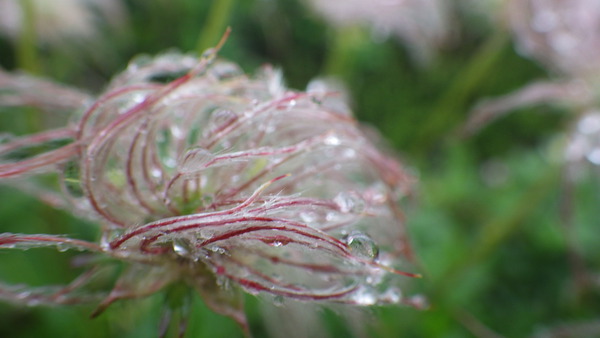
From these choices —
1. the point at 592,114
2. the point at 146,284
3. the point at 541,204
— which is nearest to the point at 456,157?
the point at 541,204

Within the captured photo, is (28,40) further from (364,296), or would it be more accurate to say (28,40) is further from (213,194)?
(364,296)

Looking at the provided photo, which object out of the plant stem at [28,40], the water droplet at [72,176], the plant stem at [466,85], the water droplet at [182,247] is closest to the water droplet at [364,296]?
the water droplet at [182,247]

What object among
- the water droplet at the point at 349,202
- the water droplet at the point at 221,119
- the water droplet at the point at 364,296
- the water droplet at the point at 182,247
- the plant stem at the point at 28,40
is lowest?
the water droplet at the point at 182,247

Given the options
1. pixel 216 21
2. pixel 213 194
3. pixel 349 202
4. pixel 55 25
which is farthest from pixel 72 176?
pixel 55 25

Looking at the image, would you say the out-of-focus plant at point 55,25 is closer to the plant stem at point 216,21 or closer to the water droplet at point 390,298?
the plant stem at point 216,21

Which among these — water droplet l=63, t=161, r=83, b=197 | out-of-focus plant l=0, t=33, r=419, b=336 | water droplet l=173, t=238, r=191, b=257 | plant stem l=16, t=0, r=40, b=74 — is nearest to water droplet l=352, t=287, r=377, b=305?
out-of-focus plant l=0, t=33, r=419, b=336

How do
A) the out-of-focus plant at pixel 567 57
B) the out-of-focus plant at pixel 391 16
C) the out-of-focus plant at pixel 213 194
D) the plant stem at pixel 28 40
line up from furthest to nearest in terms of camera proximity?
the out-of-focus plant at pixel 391 16
the out-of-focus plant at pixel 567 57
the plant stem at pixel 28 40
the out-of-focus plant at pixel 213 194

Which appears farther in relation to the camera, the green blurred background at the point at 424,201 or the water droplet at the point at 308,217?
the green blurred background at the point at 424,201

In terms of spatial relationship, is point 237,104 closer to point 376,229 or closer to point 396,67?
point 376,229
